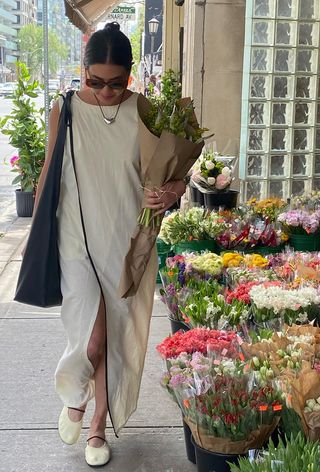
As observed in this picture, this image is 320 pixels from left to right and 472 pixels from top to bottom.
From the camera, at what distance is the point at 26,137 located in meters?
9.97

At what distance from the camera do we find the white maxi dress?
3.19 m

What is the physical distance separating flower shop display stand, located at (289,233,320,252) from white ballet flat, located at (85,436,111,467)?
10.7 feet

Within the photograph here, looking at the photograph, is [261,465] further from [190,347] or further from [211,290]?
[211,290]

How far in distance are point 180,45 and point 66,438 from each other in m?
12.1

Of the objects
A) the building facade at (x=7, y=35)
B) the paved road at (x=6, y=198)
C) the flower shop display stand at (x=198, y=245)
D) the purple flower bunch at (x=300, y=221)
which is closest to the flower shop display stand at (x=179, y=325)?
the flower shop display stand at (x=198, y=245)

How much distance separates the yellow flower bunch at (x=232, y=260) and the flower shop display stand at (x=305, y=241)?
47.1 inches

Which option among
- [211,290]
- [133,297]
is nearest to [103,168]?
[133,297]

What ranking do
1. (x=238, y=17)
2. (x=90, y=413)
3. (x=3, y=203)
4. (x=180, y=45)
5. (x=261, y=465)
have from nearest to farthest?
1. (x=261, y=465)
2. (x=90, y=413)
3. (x=238, y=17)
4. (x=3, y=203)
5. (x=180, y=45)

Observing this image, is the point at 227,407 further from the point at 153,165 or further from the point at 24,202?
the point at 24,202

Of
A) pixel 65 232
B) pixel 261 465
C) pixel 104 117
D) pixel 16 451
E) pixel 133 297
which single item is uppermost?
pixel 104 117

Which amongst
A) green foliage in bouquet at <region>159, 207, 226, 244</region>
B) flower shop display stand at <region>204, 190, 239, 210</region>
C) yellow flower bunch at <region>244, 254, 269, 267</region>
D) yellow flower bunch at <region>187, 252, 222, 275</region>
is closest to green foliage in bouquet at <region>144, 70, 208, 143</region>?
yellow flower bunch at <region>187, 252, 222, 275</region>

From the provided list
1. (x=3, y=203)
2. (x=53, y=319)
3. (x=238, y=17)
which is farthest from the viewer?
(x=3, y=203)

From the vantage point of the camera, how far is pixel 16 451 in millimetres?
3355

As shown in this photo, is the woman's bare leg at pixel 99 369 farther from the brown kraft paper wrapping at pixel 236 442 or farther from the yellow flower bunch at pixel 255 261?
the yellow flower bunch at pixel 255 261
